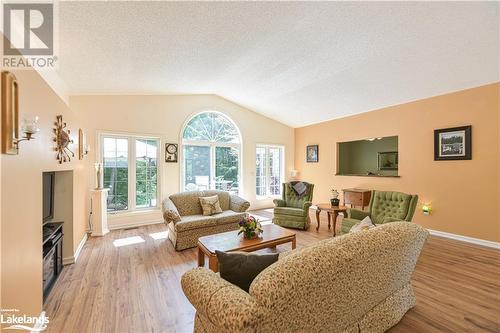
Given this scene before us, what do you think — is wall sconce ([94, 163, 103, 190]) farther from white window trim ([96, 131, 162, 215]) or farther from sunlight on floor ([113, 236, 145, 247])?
sunlight on floor ([113, 236, 145, 247])

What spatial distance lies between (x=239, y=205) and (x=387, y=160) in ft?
14.7

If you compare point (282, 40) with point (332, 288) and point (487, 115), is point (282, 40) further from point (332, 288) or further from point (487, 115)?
point (487, 115)

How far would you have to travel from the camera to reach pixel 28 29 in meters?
2.39

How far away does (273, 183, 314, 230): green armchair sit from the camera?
466 cm

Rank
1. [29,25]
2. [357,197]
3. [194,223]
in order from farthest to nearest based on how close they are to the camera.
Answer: [357,197], [194,223], [29,25]

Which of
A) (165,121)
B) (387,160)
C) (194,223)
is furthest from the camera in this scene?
(387,160)

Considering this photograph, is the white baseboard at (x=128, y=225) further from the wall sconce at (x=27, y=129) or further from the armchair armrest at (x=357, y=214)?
the armchair armrest at (x=357, y=214)

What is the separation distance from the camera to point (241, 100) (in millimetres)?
6215

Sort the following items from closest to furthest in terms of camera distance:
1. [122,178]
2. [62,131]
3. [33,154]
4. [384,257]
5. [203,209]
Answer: [384,257]
[33,154]
[62,131]
[203,209]
[122,178]

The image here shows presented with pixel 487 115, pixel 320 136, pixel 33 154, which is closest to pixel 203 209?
pixel 33 154

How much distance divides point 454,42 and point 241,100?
175 inches

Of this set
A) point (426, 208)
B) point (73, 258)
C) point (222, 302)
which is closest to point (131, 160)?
point (73, 258)

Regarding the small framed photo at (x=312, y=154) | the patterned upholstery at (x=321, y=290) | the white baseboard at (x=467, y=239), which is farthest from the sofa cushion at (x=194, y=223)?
the white baseboard at (x=467, y=239)

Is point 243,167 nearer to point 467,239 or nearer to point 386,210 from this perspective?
point 386,210
